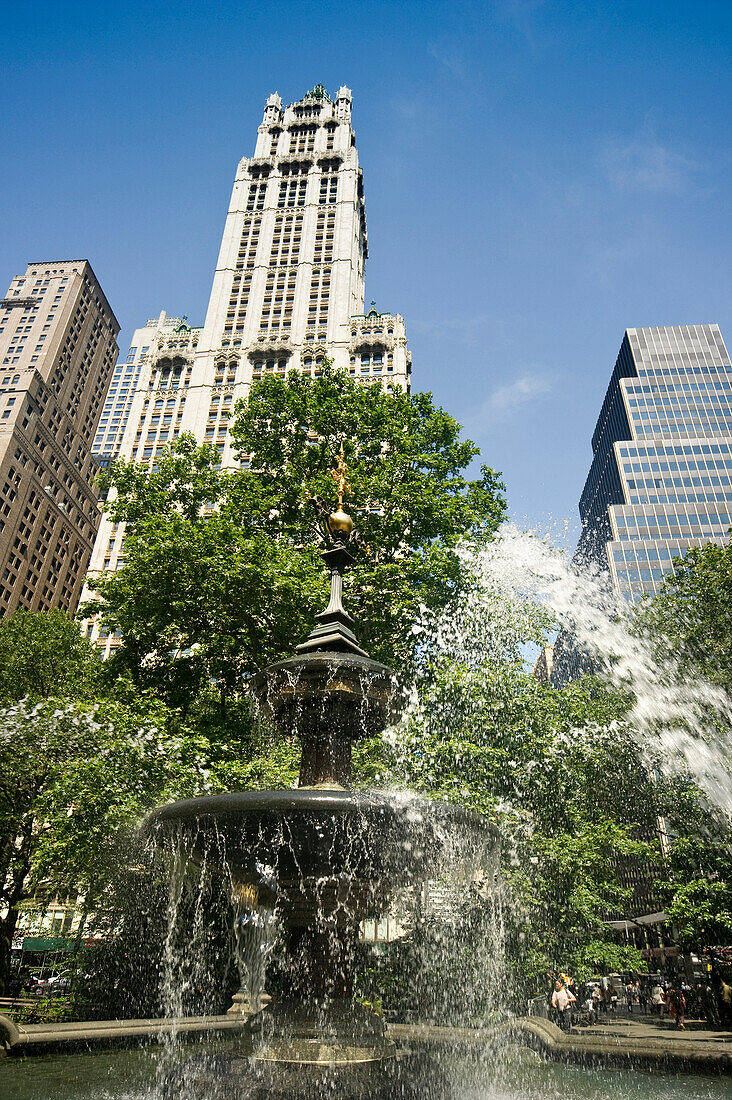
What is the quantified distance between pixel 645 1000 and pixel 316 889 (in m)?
35.6

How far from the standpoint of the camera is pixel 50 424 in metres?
91.4

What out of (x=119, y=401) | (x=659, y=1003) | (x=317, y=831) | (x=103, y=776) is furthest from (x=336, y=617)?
(x=119, y=401)

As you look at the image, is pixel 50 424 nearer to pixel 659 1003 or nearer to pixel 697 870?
pixel 659 1003

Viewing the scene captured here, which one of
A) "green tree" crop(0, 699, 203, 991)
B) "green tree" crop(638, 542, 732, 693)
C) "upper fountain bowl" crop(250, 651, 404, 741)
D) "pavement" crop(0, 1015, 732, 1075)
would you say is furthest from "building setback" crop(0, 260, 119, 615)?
"upper fountain bowl" crop(250, 651, 404, 741)

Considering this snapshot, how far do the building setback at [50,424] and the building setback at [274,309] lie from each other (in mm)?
24060

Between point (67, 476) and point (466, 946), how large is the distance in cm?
9118

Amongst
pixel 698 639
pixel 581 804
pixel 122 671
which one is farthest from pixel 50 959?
pixel 698 639

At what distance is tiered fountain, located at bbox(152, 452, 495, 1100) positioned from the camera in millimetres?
5469

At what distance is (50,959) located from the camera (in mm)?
37031

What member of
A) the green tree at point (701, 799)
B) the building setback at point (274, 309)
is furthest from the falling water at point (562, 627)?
the building setback at point (274, 309)

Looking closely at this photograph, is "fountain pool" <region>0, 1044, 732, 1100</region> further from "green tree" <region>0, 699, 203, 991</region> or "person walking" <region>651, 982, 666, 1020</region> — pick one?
"person walking" <region>651, 982, 666, 1020</region>

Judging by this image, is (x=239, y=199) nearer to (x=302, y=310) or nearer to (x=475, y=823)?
(x=302, y=310)

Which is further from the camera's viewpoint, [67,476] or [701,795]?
[67,476]

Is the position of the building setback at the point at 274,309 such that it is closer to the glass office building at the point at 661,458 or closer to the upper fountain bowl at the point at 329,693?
the glass office building at the point at 661,458
